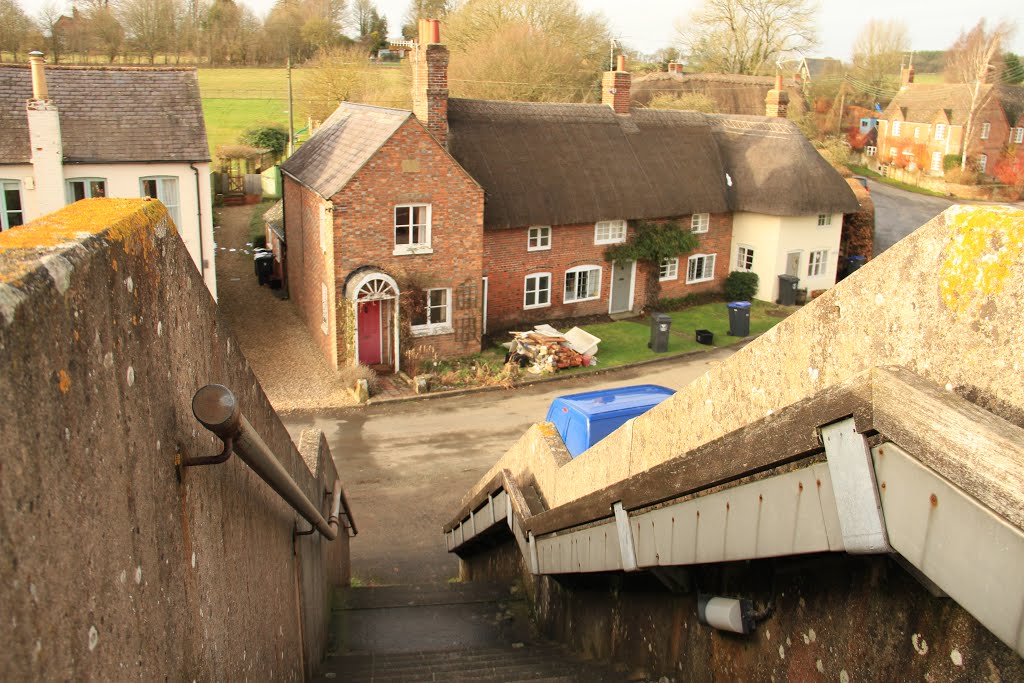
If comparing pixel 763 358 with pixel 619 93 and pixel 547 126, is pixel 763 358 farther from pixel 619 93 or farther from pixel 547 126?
pixel 619 93

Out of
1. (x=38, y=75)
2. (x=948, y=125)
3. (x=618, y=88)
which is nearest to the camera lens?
(x=38, y=75)

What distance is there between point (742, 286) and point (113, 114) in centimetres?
2156

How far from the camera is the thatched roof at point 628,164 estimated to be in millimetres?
25516

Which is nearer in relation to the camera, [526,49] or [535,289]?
[535,289]

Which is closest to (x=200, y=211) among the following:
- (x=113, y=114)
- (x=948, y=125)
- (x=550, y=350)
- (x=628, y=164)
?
(x=113, y=114)

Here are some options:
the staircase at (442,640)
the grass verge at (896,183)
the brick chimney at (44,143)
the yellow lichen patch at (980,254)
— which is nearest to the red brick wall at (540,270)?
the brick chimney at (44,143)

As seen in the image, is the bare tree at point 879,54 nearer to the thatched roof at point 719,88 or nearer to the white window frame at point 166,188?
the thatched roof at point 719,88

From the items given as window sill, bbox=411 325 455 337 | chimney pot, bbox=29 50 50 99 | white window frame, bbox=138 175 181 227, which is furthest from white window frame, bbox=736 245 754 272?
chimney pot, bbox=29 50 50 99

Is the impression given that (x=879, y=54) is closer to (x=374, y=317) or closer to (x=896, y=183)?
(x=896, y=183)

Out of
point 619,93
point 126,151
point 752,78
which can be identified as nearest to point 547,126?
point 619,93

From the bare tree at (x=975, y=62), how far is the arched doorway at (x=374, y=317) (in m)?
46.5

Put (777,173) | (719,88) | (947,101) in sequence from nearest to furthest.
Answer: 1. (777,173)
2. (719,88)
3. (947,101)

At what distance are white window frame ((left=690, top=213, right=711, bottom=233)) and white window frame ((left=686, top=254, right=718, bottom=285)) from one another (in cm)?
96

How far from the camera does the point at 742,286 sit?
31.0m
